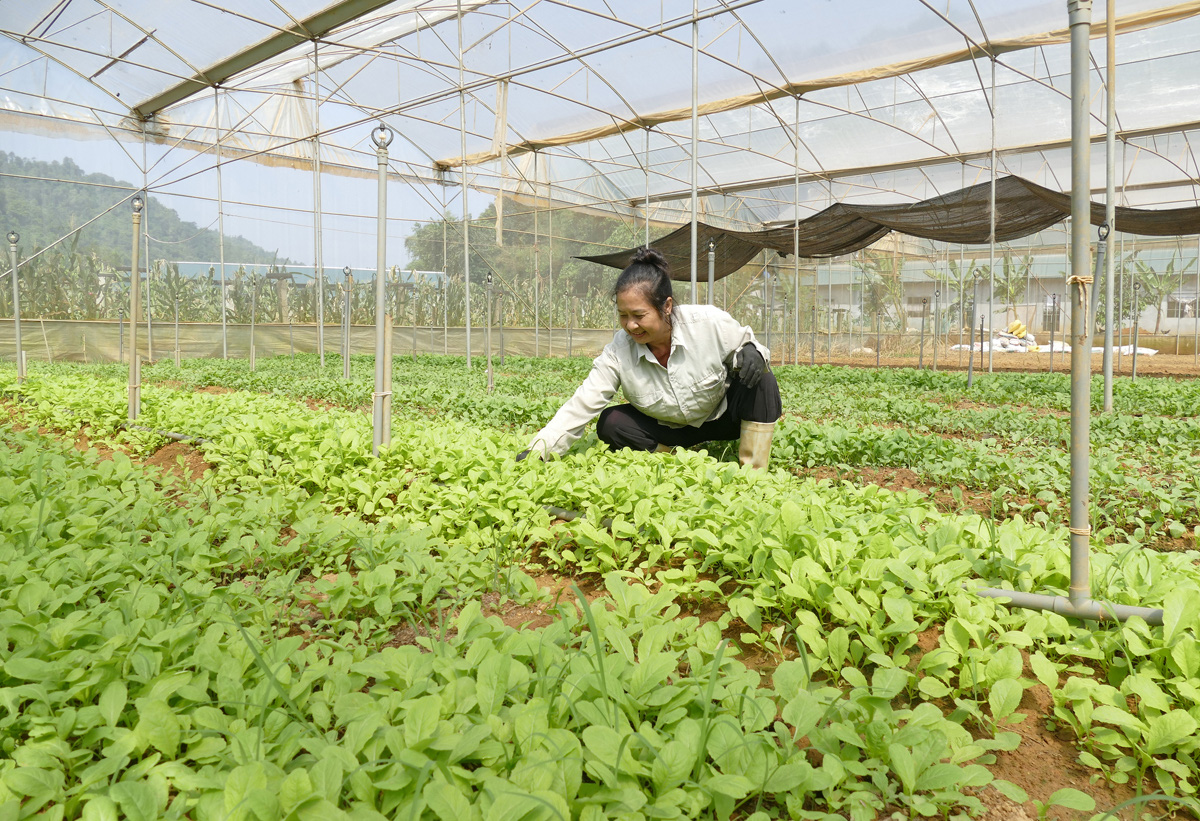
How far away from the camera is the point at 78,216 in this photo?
16031mm

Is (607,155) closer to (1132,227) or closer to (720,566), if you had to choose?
(1132,227)

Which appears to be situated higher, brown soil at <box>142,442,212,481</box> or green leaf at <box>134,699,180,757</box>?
brown soil at <box>142,442,212,481</box>

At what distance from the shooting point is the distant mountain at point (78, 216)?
15156mm

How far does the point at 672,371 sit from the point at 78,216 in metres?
17.4

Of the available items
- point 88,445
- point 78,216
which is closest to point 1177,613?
point 88,445

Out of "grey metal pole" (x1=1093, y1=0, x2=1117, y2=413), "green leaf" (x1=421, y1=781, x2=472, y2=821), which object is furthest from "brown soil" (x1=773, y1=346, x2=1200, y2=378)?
"green leaf" (x1=421, y1=781, x2=472, y2=821)

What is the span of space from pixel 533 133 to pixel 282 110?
5.79m

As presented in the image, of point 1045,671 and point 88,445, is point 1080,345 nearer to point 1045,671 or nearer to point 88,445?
point 1045,671

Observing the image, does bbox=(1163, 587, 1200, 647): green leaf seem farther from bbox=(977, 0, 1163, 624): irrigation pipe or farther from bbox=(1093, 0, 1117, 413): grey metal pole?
bbox=(1093, 0, 1117, 413): grey metal pole

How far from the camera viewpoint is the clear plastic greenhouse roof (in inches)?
457

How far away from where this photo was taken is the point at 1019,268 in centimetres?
2089

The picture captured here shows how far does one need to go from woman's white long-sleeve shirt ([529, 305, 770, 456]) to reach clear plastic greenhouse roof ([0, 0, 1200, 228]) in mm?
7291

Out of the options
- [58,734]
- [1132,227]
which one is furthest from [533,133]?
[58,734]

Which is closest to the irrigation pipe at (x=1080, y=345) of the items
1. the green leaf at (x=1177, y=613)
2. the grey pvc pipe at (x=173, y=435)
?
the green leaf at (x=1177, y=613)
